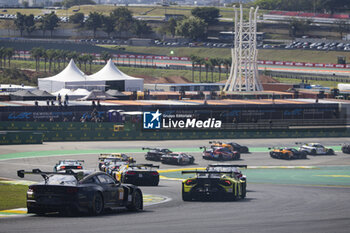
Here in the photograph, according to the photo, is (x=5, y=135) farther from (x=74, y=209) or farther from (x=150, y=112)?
(x=74, y=209)

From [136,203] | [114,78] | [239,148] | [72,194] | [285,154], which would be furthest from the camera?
[114,78]

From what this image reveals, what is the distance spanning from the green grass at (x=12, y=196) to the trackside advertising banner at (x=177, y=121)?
114ft

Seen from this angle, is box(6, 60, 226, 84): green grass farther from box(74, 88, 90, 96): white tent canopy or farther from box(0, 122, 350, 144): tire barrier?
box(0, 122, 350, 144): tire barrier

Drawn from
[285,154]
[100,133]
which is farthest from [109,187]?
[100,133]

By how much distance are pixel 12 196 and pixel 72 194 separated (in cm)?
637

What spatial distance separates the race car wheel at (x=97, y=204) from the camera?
17.7 meters

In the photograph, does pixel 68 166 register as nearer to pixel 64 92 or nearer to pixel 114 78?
pixel 64 92

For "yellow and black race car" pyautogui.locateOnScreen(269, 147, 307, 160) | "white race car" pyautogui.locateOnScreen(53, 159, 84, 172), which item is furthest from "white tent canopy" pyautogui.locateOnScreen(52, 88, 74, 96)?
"white race car" pyautogui.locateOnScreen(53, 159, 84, 172)

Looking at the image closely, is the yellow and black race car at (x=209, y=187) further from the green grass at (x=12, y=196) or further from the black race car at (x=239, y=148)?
the black race car at (x=239, y=148)

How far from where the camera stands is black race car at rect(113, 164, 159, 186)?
95.6ft

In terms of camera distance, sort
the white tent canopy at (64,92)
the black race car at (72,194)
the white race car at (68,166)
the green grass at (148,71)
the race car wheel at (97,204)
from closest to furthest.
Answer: the black race car at (72,194) → the race car wheel at (97,204) → the white race car at (68,166) → the white tent canopy at (64,92) → the green grass at (148,71)

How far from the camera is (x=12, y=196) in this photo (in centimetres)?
2289

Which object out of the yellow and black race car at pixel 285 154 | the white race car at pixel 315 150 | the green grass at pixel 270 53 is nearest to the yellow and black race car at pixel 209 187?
the yellow and black race car at pixel 285 154

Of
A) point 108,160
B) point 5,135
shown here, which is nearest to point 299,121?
point 5,135
